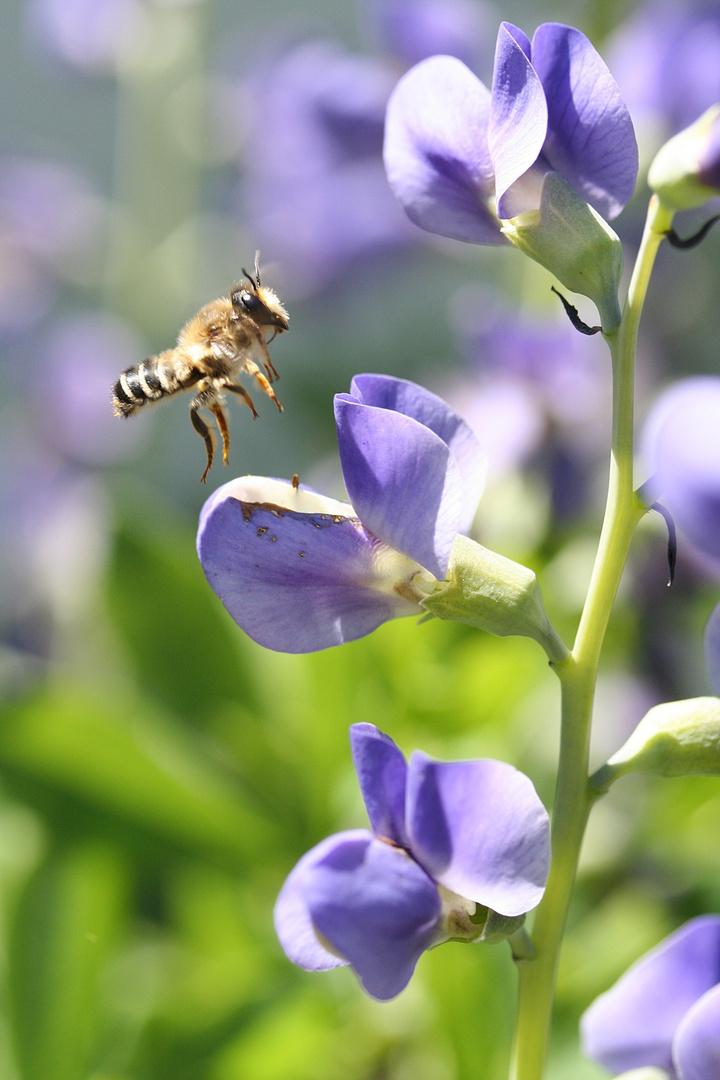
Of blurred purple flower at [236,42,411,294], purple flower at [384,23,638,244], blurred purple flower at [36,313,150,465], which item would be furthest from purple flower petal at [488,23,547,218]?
blurred purple flower at [36,313,150,465]

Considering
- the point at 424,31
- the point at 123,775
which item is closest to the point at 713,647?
the point at 123,775

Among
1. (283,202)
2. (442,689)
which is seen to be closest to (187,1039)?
(442,689)

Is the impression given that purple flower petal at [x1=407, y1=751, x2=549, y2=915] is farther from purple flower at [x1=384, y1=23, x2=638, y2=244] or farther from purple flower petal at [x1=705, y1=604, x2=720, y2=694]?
purple flower at [x1=384, y1=23, x2=638, y2=244]

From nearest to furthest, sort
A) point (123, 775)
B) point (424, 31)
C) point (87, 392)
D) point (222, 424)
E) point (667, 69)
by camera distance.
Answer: point (222, 424), point (123, 775), point (667, 69), point (424, 31), point (87, 392)

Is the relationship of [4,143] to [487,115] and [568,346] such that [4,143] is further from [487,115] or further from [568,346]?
[487,115]

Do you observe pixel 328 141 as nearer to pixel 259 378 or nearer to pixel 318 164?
pixel 318 164

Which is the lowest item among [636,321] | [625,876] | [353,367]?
[625,876]

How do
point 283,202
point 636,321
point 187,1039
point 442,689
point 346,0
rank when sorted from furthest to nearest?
point 346,0 < point 283,202 < point 442,689 < point 187,1039 < point 636,321
